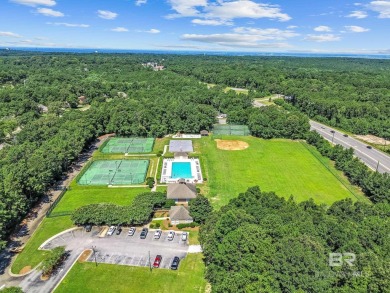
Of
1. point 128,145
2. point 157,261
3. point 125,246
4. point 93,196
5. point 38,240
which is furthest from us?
point 128,145

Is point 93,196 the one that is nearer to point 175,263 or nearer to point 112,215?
point 112,215

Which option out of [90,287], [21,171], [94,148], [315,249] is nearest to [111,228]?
[90,287]

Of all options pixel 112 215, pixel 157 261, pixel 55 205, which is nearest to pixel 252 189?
pixel 157 261

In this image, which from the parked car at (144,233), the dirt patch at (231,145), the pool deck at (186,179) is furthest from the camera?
the dirt patch at (231,145)

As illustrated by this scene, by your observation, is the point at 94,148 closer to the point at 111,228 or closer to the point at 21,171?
the point at 21,171

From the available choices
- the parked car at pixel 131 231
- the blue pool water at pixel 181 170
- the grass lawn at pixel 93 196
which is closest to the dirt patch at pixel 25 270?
the parked car at pixel 131 231

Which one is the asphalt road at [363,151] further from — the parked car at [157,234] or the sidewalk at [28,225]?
the sidewalk at [28,225]
